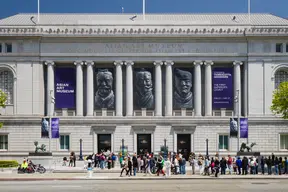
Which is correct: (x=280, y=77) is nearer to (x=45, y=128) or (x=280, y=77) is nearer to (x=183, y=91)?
(x=183, y=91)

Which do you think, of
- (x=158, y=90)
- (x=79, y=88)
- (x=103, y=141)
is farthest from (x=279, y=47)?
(x=79, y=88)

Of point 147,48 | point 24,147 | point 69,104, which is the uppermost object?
point 147,48

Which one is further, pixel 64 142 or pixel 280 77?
pixel 280 77

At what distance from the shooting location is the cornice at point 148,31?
85875mm

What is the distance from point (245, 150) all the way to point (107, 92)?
2124cm

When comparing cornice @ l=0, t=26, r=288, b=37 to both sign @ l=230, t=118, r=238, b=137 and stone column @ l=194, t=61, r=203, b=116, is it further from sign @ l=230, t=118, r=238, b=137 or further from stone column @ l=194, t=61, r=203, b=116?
sign @ l=230, t=118, r=238, b=137

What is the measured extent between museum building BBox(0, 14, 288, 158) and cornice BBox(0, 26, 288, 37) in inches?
5.3

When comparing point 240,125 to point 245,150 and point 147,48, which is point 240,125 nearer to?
point 245,150

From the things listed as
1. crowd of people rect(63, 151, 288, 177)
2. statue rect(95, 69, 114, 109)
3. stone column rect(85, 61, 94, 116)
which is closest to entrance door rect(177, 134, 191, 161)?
statue rect(95, 69, 114, 109)

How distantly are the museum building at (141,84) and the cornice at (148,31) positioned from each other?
14cm

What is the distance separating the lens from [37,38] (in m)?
85.9

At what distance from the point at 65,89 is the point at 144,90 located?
425 inches

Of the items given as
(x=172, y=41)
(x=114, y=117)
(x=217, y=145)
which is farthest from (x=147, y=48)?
(x=217, y=145)

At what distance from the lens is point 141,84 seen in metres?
87.1
